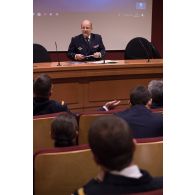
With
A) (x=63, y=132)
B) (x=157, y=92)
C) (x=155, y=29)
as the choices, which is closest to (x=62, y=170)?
(x=63, y=132)

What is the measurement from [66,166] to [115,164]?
58 centimetres

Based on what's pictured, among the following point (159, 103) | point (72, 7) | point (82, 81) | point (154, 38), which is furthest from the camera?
point (154, 38)

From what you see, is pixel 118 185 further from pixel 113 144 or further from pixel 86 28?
pixel 86 28

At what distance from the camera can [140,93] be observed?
2.67 metres

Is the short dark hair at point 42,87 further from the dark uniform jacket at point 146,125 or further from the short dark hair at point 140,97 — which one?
the dark uniform jacket at point 146,125

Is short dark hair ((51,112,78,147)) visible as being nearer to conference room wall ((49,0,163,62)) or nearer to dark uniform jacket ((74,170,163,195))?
dark uniform jacket ((74,170,163,195))

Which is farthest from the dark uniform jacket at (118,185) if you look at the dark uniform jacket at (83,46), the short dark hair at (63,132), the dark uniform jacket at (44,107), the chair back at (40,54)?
the dark uniform jacket at (83,46)

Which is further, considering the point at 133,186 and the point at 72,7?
the point at 72,7

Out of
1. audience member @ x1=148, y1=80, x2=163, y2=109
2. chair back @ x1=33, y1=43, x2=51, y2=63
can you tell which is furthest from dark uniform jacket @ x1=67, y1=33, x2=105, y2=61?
audience member @ x1=148, y1=80, x2=163, y2=109
